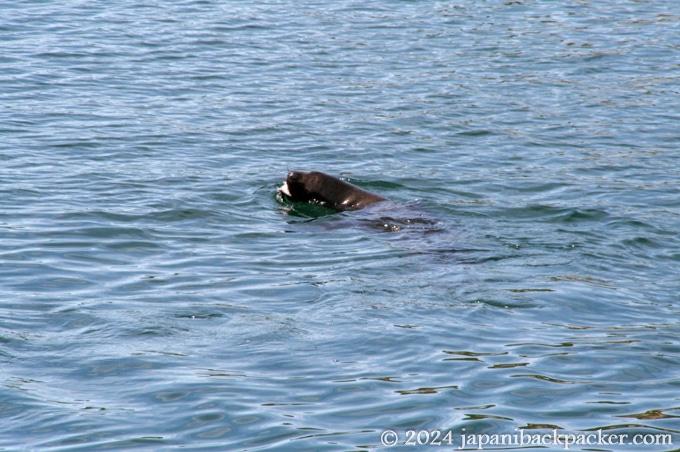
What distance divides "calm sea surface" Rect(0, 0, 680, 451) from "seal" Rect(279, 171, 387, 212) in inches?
7.4

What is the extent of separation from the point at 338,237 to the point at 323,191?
1303 millimetres

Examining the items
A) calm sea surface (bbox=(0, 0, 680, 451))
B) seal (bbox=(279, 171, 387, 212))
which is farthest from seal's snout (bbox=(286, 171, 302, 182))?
calm sea surface (bbox=(0, 0, 680, 451))

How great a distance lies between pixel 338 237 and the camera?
10406 millimetres

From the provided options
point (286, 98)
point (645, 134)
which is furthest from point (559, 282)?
point (286, 98)

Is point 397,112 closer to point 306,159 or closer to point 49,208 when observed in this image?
point 306,159

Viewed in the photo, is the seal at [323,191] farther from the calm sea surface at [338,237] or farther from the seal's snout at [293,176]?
the calm sea surface at [338,237]

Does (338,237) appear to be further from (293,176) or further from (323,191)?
(293,176)

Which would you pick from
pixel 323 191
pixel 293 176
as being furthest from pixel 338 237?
pixel 293 176

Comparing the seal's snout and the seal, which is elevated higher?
the seal's snout

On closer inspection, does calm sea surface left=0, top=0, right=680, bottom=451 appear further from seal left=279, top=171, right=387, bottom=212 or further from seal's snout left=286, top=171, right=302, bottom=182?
seal's snout left=286, top=171, right=302, bottom=182

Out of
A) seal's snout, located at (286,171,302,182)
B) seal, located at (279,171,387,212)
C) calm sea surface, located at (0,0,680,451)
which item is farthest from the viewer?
seal's snout, located at (286,171,302,182)

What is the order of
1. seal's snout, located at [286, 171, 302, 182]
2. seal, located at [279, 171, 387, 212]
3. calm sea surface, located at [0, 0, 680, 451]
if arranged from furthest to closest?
seal's snout, located at [286, 171, 302, 182] → seal, located at [279, 171, 387, 212] → calm sea surface, located at [0, 0, 680, 451]

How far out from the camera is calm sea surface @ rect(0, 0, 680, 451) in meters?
6.31

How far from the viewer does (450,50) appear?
19000mm
